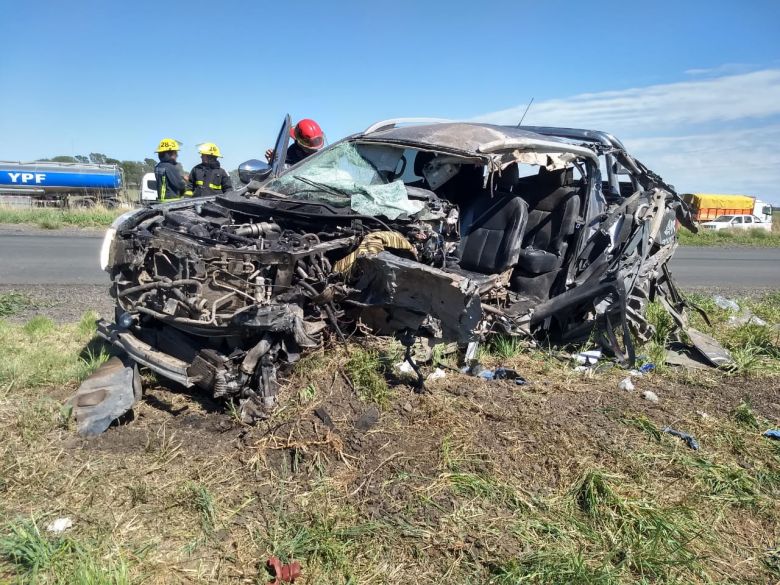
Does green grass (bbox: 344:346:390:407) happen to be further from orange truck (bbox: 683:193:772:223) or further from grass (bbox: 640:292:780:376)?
orange truck (bbox: 683:193:772:223)

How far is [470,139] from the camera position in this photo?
4785 millimetres

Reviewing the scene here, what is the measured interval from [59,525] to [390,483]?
158 cm

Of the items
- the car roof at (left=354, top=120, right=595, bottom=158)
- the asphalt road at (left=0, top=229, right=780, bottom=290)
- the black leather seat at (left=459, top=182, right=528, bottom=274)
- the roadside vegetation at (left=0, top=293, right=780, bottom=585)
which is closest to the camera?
the roadside vegetation at (left=0, top=293, right=780, bottom=585)

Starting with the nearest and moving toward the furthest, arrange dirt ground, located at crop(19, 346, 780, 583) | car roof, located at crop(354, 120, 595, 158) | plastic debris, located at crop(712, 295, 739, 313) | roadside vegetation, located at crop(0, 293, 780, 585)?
1. roadside vegetation, located at crop(0, 293, 780, 585)
2. dirt ground, located at crop(19, 346, 780, 583)
3. car roof, located at crop(354, 120, 595, 158)
4. plastic debris, located at crop(712, 295, 739, 313)

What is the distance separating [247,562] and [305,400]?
1379 mm

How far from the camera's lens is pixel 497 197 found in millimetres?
5223

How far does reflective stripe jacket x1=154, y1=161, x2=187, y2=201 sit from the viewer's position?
8255 millimetres

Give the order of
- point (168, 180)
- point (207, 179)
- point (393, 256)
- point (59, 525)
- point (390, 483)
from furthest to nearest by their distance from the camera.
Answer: point (168, 180) → point (207, 179) → point (393, 256) → point (390, 483) → point (59, 525)

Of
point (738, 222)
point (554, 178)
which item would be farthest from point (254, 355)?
point (738, 222)

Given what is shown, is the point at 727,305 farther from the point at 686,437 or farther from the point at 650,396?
the point at 686,437

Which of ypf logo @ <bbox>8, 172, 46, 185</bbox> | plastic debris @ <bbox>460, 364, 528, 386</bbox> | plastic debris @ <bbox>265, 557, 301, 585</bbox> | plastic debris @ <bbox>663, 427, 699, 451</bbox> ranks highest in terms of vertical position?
ypf logo @ <bbox>8, 172, 46, 185</bbox>

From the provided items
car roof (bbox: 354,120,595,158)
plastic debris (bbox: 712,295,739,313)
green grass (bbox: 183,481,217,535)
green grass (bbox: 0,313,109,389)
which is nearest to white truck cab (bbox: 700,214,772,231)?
plastic debris (bbox: 712,295,739,313)

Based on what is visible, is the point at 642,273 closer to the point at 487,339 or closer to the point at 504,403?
the point at 487,339

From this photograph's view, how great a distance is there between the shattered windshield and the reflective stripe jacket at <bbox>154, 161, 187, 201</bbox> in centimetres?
370
